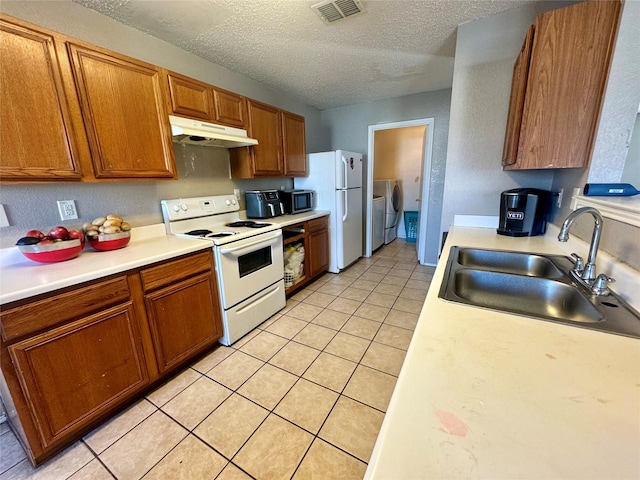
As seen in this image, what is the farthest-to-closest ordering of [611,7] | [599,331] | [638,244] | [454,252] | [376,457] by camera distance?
[454,252] < [611,7] < [638,244] < [599,331] < [376,457]

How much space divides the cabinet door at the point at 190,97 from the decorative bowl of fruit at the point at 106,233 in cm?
87

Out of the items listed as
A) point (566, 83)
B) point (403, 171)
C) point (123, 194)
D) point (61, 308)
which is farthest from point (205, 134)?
point (403, 171)

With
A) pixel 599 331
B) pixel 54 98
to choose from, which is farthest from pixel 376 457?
pixel 54 98

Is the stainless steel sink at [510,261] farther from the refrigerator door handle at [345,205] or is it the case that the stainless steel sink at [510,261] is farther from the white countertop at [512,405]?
the refrigerator door handle at [345,205]

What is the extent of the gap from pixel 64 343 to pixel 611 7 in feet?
9.48

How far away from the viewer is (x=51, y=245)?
128 centimetres

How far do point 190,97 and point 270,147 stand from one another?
88cm

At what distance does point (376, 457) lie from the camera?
1.26 ft

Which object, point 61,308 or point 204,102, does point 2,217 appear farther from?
point 204,102

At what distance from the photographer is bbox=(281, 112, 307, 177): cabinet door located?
2818 mm

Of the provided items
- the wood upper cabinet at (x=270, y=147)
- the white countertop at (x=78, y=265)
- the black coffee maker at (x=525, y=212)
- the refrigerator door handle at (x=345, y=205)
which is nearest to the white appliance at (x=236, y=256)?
the white countertop at (x=78, y=265)

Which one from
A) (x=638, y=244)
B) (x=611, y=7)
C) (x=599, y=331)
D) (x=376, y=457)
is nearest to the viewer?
(x=376, y=457)

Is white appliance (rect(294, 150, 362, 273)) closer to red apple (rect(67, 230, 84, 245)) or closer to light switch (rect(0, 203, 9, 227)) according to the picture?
red apple (rect(67, 230, 84, 245))

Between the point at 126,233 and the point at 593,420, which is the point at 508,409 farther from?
the point at 126,233
